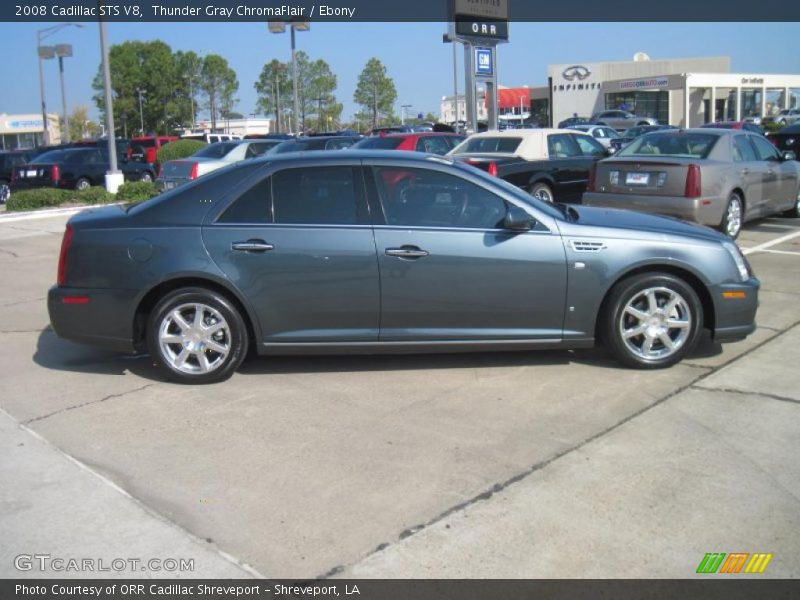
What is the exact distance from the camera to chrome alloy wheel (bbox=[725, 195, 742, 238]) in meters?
10.5

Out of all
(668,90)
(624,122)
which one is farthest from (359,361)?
(668,90)

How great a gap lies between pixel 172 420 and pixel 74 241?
1594 millimetres

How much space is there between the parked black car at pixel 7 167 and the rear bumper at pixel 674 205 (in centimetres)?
1751

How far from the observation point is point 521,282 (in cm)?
541

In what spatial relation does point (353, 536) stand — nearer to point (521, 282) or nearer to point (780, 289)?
point (521, 282)

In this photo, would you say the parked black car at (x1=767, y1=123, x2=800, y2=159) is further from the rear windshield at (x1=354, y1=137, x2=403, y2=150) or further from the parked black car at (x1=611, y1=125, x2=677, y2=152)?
the rear windshield at (x1=354, y1=137, x2=403, y2=150)

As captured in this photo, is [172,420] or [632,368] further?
[632,368]

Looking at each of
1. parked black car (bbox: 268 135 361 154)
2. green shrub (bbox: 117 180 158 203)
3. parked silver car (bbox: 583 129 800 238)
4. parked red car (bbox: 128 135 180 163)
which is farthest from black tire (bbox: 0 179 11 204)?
parked silver car (bbox: 583 129 800 238)

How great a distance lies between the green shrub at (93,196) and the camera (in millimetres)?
18453

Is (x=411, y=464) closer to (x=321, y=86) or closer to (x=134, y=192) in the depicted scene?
(x=134, y=192)

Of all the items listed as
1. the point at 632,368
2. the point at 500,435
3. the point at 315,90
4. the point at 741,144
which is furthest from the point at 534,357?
the point at 315,90

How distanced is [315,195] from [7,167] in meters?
20.8

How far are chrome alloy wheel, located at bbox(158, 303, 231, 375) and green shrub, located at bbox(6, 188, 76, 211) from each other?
13.8m
